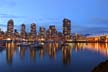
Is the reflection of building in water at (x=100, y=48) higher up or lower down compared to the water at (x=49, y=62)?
lower down

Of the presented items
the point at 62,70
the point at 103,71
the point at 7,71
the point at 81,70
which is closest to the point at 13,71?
the point at 7,71

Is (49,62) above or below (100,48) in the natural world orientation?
above

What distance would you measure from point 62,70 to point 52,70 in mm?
1532

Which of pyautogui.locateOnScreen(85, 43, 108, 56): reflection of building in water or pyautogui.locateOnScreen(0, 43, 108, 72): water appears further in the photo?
pyautogui.locateOnScreen(85, 43, 108, 56): reflection of building in water

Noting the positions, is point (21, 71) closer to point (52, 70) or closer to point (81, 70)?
point (52, 70)

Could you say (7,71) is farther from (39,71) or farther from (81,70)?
(81,70)

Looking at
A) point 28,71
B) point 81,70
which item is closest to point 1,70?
point 28,71

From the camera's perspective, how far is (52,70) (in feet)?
114

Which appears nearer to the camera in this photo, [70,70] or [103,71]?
[103,71]

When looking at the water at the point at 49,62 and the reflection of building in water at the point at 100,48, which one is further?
the reflection of building in water at the point at 100,48

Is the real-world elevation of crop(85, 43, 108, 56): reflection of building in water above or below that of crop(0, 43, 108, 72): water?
below

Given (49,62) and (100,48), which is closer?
(49,62)

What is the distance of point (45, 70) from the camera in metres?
34.9

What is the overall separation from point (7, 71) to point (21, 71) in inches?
71.8
